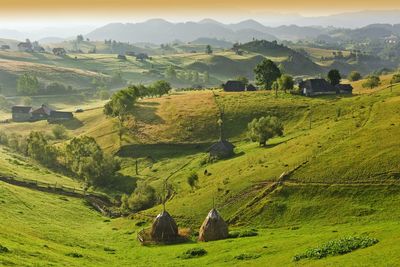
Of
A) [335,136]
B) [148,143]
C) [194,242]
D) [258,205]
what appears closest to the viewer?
[194,242]

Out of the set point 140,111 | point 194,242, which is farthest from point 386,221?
point 140,111

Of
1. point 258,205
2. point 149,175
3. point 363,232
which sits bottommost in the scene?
point 149,175

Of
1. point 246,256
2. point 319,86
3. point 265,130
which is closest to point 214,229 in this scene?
point 246,256

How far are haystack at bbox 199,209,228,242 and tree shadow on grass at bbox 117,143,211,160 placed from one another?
177ft

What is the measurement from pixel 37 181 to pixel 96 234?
1269 inches

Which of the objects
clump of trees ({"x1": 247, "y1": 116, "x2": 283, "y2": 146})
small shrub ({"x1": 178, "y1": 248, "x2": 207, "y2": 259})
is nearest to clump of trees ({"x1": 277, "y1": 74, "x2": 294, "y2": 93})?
clump of trees ({"x1": 247, "y1": 116, "x2": 283, "y2": 146})

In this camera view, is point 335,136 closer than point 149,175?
Yes

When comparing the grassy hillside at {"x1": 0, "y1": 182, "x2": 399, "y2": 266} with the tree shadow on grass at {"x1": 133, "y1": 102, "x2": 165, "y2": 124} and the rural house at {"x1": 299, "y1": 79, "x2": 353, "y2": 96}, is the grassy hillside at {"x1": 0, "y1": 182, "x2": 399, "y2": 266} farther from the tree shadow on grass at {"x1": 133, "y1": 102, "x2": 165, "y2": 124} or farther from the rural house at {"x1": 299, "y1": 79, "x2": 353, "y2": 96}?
the rural house at {"x1": 299, "y1": 79, "x2": 353, "y2": 96}

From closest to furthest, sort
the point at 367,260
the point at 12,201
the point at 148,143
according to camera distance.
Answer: the point at 367,260
the point at 12,201
the point at 148,143

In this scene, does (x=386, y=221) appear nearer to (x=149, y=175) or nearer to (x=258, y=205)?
(x=258, y=205)

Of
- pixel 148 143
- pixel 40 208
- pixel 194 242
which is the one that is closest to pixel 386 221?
pixel 194 242

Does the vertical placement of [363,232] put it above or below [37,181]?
above

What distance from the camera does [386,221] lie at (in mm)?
58656

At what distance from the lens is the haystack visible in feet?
207
